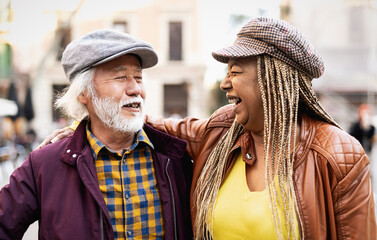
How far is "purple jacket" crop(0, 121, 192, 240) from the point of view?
6.13ft

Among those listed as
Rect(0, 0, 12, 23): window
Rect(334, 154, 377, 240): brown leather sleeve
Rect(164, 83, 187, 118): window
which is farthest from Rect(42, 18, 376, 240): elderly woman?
Rect(164, 83, 187, 118): window

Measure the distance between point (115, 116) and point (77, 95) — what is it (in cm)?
31

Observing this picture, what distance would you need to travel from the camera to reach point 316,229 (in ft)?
5.24

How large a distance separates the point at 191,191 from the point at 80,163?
660 millimetres

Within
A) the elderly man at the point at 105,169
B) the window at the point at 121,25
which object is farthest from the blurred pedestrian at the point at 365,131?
the window at the point at 121,25

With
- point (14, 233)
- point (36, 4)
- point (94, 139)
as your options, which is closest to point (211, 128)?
point (94, 139)

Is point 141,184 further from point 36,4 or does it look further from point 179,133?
point 36,4

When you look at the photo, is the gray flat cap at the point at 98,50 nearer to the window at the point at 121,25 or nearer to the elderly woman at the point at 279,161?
the elderly woman at the point at 279,161

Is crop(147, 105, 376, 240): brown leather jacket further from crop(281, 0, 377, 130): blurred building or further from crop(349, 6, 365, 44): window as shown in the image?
crop(349, 6, 365, 44): window

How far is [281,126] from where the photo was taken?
70.9 inches

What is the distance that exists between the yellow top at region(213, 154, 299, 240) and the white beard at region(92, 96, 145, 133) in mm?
630

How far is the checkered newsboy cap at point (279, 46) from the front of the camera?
1.73m

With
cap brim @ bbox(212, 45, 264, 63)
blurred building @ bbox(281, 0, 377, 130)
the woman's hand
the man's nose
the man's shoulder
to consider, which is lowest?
the man's shoulder

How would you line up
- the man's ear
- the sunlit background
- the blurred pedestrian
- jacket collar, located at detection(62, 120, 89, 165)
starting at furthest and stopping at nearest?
1. the sunlit background
2. the blurred pedestrian
3. the man's ear
4. jacket collar, located at detection(62, 120, 89, 165)
